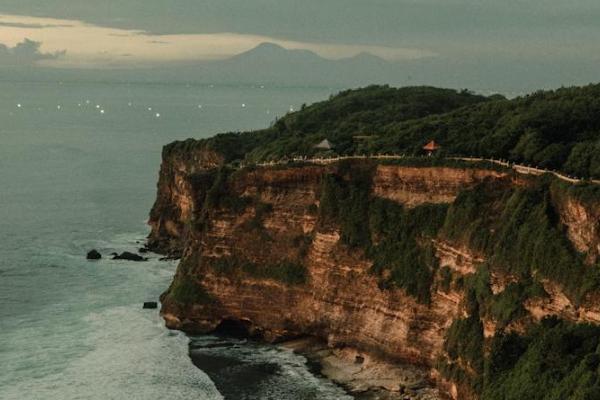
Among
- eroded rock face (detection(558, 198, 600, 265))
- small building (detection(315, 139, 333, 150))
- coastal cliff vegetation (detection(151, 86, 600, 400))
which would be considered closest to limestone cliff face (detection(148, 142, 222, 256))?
small building (detection(315, 139, 333, 150))

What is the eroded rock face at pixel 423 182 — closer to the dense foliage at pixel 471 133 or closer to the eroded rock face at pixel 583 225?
the dense foliage at pixel 471 133

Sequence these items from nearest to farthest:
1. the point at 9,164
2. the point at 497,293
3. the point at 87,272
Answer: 1. the point at 497,293
2. the point at 87,272
3. the point at 9,164

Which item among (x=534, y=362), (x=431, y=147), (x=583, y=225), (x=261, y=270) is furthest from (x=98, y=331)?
(x=583, y=225)

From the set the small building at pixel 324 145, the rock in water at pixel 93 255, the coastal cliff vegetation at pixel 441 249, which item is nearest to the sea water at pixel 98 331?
the rock in water at pixel 93 255

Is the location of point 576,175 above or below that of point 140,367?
above

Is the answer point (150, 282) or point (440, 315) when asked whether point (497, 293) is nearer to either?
point (440, 315)

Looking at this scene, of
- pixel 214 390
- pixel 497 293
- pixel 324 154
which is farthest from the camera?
pixel 324 154

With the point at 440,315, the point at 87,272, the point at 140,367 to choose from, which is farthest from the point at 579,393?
the point at 87,272
